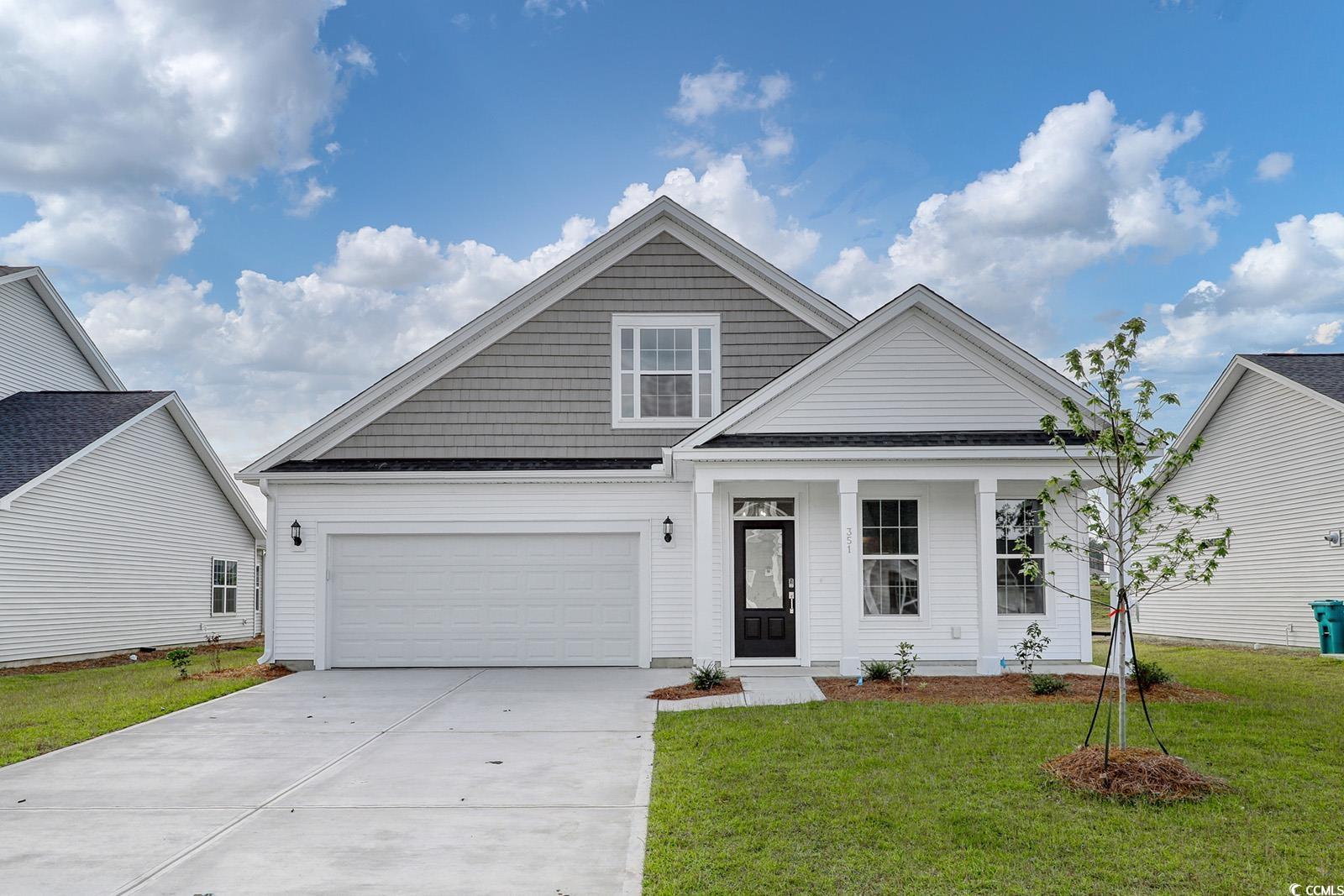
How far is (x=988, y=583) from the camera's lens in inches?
516

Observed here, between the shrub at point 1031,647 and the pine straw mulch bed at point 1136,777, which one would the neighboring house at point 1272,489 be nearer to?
the shrub at point 1031,647

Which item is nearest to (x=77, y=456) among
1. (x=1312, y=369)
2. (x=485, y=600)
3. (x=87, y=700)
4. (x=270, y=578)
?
(x=270, y=578)

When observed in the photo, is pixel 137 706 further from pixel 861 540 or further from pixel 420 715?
pixel 861 540

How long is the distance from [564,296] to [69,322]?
14522 mm

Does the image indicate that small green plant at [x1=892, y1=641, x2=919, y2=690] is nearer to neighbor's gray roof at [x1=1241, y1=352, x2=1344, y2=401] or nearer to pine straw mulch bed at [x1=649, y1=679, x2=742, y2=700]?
pine straw mulch bed at [x1=649, y1=679, x2=742, y2=700]

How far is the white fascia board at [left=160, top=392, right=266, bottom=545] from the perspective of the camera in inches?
856

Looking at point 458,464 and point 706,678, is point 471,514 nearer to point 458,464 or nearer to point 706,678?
point 458,464

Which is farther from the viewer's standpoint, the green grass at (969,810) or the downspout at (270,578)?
the downspout at (270,578)

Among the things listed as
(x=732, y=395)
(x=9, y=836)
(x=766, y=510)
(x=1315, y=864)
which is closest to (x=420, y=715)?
(x=9, y=836)

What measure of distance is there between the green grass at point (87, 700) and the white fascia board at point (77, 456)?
303 centimetres

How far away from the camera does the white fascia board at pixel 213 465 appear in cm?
2175

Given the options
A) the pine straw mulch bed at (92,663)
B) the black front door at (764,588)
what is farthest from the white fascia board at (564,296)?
the pine straw mulch bed at (92,663)

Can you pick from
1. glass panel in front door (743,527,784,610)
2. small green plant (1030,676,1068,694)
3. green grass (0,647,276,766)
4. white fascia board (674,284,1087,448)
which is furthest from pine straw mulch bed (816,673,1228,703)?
green grass (0,647,276,766)

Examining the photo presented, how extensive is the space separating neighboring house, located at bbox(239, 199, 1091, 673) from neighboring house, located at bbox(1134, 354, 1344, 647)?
7533 millimetres
